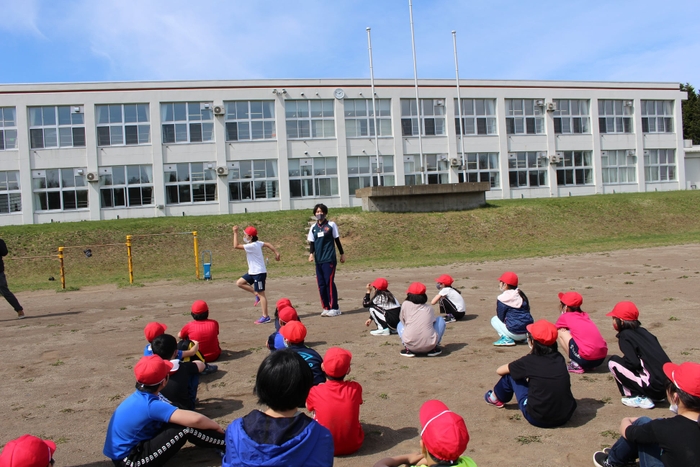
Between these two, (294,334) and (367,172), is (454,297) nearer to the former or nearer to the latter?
(294,334)

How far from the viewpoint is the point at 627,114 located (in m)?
41.9

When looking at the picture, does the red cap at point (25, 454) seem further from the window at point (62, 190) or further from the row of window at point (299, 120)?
the window at point (62, 190)

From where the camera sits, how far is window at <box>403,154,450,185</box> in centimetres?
3697

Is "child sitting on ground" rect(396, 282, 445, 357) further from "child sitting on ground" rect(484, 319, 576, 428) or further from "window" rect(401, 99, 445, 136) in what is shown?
"window" rect(401, 99, 445, 136)

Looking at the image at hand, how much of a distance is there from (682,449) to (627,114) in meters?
44.5

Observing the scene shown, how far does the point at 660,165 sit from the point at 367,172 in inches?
942

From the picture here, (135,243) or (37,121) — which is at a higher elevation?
(37,121)

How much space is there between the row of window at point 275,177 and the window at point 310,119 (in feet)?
5.44

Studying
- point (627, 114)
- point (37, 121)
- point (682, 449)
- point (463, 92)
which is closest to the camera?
point (682, 449)

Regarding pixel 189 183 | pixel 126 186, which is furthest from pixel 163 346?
pixel 126 186

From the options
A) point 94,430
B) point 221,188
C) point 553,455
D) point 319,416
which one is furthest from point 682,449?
point 221,188

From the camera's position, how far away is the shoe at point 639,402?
4.75m

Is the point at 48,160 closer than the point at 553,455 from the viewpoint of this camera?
No

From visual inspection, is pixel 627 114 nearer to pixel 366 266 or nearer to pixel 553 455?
pixel 366 266
